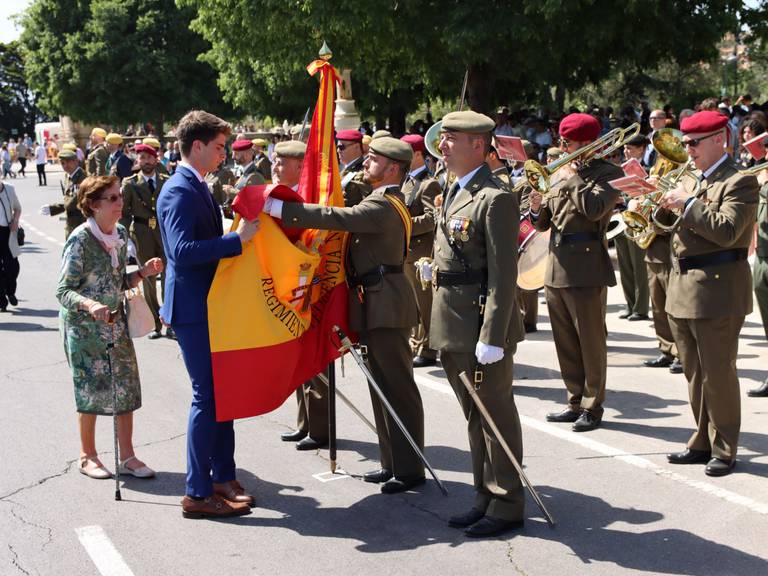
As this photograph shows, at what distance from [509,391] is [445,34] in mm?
13735

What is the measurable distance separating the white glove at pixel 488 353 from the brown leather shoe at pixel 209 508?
1.75 metres

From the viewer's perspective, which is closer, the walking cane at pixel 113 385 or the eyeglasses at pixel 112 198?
the walking cane at pixel 113 385

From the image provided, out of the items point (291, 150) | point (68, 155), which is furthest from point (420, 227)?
point (68, 155)

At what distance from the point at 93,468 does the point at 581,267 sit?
3.70 m

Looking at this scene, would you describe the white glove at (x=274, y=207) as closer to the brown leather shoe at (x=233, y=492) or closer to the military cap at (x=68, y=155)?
the brown leather shoe at (x=233, y=492)

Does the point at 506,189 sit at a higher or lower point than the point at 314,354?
higher

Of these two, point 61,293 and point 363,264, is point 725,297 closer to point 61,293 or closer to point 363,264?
point 363,264

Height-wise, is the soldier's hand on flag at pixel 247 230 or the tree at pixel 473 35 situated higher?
the tree at pixel 473 35

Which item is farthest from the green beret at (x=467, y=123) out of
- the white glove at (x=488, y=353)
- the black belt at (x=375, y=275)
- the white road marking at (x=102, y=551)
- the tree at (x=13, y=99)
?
the tree at (x=13, y=99)

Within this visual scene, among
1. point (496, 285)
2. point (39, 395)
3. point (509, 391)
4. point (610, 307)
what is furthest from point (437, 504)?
point (610, 307)

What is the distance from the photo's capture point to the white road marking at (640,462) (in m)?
5.32

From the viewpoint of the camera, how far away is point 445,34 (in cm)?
1770

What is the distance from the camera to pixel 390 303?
558 centimetres

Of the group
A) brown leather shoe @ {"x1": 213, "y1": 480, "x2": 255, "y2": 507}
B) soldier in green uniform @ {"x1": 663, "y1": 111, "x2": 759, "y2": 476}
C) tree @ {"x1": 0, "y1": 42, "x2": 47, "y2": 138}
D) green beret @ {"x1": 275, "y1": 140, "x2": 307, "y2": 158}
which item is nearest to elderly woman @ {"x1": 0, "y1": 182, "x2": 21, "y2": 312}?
green beret @ {"x1": 275, "y1": 140, "x2": 307, "y2": 158}
